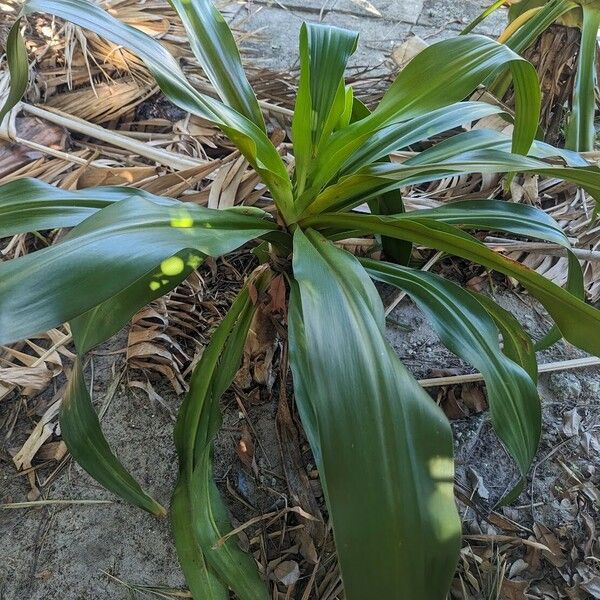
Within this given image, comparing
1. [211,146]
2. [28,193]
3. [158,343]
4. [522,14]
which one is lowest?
[158,343]

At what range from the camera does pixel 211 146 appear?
143 cm

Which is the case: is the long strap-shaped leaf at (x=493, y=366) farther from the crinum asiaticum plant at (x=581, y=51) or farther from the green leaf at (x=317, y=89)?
the crinum asiaticum plant at (x=581, y=51)

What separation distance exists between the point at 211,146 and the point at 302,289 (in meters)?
0.95

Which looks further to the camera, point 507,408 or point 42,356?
point 42,356

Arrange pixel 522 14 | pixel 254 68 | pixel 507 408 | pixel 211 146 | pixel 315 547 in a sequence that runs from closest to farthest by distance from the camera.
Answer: pixel 507 408 → pixel 315 547 → pixel 522 14 → pixel 211 146 → pixel 254 68

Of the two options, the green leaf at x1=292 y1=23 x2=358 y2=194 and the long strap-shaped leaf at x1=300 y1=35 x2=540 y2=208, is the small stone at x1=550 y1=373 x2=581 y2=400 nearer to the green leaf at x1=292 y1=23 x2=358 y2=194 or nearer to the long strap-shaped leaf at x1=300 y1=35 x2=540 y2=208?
the long strap-shaped leaf at x1=300 y1=35 x2=540 y2=208

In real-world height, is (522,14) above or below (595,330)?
above

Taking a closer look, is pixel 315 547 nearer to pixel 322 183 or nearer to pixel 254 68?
pixel 322 183

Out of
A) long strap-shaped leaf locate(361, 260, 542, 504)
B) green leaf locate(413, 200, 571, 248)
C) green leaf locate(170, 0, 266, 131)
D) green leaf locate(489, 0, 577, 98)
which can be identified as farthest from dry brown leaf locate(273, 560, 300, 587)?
green leaf locate(489, 0, 577, 98)

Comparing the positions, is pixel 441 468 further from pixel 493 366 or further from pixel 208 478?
pixel 208 478

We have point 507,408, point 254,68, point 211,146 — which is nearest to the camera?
point 507,408

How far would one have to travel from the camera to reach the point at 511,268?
2.30 feet

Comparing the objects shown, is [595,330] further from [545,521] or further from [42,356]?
[42,356]

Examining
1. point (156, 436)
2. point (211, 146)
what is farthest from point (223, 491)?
point (211, 146)
